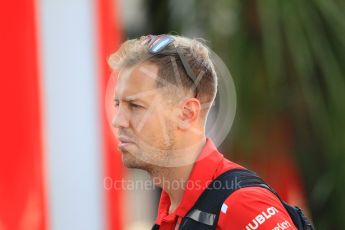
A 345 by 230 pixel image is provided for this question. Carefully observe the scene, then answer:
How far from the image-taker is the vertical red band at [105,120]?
3051 mm

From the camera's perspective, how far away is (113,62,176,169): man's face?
194 centimetres

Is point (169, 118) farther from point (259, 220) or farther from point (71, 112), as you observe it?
point (71, 112)

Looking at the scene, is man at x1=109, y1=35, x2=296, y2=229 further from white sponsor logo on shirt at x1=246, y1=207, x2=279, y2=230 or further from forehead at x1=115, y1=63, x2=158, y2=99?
white sponsor logo on shirt at x1=246, y1=207, x2=279, y2=230

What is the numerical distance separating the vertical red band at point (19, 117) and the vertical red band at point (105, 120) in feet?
0.82

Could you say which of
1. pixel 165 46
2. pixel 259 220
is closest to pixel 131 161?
pixel 165 46

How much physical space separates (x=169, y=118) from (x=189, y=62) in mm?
146

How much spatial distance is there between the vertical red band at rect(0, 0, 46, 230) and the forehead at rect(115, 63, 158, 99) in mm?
1029

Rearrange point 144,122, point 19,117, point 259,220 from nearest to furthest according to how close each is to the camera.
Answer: point 259,220, point 144,122, point 19,117

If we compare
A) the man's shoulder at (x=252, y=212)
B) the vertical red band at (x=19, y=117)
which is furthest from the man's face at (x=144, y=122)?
the vertical red band at (x=19, y=117)

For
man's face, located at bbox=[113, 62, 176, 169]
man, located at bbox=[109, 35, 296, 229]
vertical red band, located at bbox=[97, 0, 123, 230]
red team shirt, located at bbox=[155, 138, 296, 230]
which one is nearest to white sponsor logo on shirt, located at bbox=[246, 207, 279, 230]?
red team shirt, located at bbox=[155, 138, 296, 230]

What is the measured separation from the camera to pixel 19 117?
116 inches

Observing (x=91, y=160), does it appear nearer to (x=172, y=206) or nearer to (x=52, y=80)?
(x=52, y=80)

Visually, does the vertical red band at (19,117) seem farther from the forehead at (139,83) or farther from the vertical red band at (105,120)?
the forehead at (139,83)

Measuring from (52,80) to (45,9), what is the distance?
0.26m
